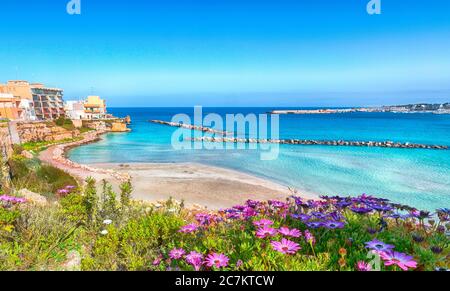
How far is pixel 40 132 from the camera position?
38188mm

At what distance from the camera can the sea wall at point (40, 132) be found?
35.5 metres

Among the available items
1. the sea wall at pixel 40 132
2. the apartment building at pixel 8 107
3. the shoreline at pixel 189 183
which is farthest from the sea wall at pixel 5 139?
the apartment building at pixel 8 107

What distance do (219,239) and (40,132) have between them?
43.1 meters

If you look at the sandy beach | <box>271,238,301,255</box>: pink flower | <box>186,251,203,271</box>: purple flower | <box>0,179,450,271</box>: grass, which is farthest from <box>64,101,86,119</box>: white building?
<box>271,238,301,255</box>: pink flower

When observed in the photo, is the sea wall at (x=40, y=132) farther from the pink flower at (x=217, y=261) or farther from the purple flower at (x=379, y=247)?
the purple flower at (x=379, y=247)

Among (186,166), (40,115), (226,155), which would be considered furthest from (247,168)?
(40,115)

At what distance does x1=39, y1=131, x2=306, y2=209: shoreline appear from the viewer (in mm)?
14516

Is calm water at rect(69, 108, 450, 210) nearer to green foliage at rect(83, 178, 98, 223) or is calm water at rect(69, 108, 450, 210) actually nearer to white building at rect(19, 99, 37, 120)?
green foliage at rect(83, 178, 98, 223)

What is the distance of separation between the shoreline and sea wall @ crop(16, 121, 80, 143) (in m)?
13.7

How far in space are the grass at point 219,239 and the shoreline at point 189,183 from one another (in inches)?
309

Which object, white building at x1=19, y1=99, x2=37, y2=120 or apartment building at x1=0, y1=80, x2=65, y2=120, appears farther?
apartment building at x1=0, y1=80, x2=65, y2=120

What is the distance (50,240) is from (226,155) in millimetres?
26668

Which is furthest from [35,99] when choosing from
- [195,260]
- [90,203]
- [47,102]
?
[195,260]
